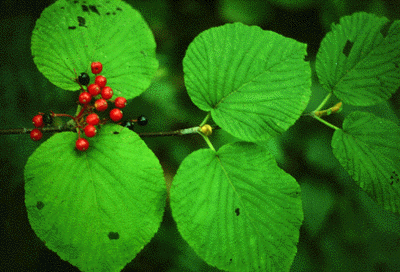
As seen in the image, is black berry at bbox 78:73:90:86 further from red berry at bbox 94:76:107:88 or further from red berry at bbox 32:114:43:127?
red berry at bbox 32:114:43:127

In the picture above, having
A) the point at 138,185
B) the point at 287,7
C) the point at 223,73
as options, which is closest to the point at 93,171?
the point at 138,185

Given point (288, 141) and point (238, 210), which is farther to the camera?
point (288, 141)

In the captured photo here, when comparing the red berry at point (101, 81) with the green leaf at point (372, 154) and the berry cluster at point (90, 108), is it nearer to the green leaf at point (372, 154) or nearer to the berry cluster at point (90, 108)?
the berry cluster at point (90, 108)

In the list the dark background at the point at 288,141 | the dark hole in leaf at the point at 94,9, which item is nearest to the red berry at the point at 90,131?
the dark hole in leaf at the point at 94,9

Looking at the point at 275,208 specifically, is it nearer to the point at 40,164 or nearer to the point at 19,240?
the point at 40,164

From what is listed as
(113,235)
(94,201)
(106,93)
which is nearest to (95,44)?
(106,93)

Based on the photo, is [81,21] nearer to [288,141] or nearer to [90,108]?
[90,108]

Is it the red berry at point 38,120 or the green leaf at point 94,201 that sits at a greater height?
the red berry at point 38,120
